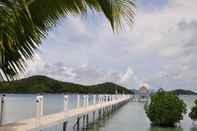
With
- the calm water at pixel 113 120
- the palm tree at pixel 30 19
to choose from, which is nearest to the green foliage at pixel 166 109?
the calm water at pixel 113 120

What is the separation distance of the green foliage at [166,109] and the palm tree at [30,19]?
2054cm

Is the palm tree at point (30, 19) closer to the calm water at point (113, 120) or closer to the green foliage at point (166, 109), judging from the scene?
the calm water at point (113, 120)

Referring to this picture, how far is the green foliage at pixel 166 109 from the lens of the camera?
26234mm

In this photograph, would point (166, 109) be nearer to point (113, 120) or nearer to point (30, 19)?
point (113, 120)

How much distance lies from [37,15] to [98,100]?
2630cm

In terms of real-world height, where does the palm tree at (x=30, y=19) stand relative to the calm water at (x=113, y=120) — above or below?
above

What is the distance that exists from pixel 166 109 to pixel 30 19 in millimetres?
21301

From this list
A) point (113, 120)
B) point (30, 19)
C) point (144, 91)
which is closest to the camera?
point (30, 19)

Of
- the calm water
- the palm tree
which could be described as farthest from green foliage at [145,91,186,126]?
the palm tree

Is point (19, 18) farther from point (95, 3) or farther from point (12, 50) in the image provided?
point (95, 3)

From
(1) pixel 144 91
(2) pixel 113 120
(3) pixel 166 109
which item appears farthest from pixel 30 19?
(1) pixel 144 91

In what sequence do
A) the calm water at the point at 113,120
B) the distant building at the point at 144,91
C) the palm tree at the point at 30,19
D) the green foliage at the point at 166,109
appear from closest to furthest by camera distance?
the palm tree at the point at 30,19 < the calm water at the point at 113,120 < the green foliage at the point at 166,109 < the distant building at the point at 144,91

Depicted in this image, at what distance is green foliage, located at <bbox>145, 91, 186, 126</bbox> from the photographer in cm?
2623

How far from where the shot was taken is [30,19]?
5840 millimetres
